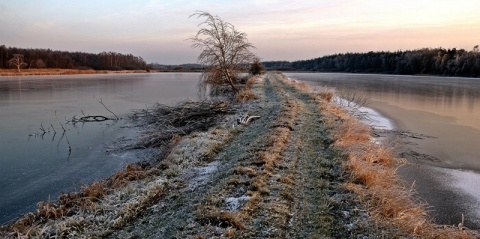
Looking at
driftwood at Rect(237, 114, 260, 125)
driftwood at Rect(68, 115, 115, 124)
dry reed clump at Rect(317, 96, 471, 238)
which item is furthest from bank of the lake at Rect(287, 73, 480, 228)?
driftwood at Rect(68, 115, 115, 124)

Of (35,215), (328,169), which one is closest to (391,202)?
(328,169)

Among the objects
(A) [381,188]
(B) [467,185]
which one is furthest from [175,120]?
(B) [467,185]

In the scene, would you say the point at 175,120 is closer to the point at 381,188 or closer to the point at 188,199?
the point at 188,199

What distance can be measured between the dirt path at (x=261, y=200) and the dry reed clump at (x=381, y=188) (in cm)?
30

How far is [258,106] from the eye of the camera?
52.9ft

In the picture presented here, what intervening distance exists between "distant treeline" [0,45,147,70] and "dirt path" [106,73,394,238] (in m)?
76.5

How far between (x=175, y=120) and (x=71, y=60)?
96286 millimetres

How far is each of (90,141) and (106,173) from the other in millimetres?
3809

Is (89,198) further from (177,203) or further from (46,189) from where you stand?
(46,189)

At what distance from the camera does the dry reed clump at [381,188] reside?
5012 millimetres

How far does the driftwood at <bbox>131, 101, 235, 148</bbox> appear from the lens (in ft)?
37.9

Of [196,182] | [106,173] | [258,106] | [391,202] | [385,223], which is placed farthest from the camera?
[258,106]

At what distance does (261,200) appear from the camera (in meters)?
5.62

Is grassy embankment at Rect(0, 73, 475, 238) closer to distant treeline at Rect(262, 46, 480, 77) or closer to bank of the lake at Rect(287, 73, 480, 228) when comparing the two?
bank of the lake at Rect(287, 73, 480, 228)
